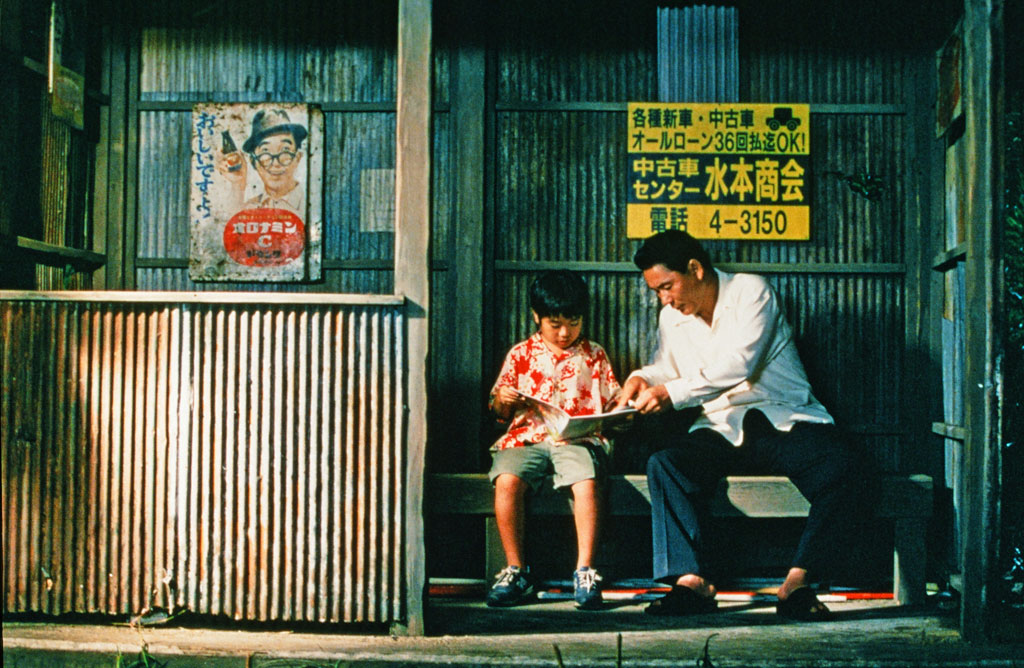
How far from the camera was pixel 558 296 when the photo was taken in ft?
15.5

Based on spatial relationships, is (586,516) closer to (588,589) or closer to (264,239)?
(588,589)

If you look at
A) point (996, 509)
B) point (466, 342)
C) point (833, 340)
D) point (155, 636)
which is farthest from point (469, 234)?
point (996, 509)

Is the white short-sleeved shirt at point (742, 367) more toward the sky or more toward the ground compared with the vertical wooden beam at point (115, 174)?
more toward the ground

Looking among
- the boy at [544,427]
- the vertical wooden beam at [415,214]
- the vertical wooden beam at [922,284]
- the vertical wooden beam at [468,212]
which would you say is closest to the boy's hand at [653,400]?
the boy at [544,427]

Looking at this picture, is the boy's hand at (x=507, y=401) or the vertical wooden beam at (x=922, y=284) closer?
the boy's hand at (x=507, y=401)

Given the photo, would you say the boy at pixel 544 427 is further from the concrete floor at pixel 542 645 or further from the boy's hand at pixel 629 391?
the concrete floor at pixel 542 645

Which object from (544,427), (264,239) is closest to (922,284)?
(544,427)

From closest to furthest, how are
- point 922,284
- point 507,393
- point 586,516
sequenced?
point 586,516 < point 507,393 < point 922,284

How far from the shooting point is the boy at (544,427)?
4.42 metres

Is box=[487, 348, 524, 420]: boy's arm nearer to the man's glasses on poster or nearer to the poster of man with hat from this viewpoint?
the poster of man with hat

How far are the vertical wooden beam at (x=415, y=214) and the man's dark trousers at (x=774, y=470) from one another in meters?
1.28

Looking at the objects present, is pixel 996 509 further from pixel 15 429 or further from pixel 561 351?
pixel 15 429

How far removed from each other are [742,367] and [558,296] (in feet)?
3.34

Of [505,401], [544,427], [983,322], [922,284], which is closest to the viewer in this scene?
[983,322]
